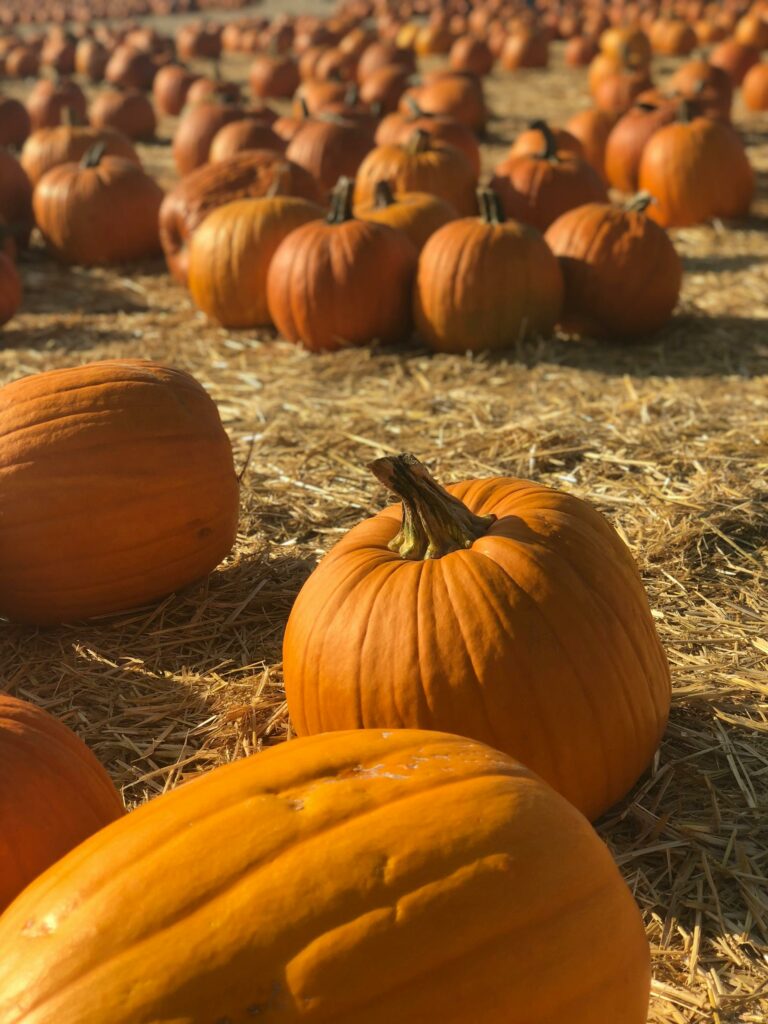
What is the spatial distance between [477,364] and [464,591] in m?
3.55

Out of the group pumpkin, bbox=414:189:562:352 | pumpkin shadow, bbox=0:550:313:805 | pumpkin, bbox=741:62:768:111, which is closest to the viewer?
pumpkin shadow, bbox=0:550:313:805

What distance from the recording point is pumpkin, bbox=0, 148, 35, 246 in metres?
8.92

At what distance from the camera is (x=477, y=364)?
19.2ft

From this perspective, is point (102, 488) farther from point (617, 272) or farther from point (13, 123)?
point (13, 123)

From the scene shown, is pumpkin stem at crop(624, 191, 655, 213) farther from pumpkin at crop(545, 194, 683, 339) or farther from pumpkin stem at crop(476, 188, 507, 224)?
pumpkin stem at crop(476, 188, 507, 224)

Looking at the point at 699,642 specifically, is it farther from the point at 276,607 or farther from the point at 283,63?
the point at 283,63

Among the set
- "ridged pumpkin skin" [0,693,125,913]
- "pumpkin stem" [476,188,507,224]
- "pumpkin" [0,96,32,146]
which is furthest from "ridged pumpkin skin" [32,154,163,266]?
"ridged pumpkin skin" [0,693,125,913]

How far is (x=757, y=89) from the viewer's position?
13.0 meters

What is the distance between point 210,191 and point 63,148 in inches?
115

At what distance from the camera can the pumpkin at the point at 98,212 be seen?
818 centimetres

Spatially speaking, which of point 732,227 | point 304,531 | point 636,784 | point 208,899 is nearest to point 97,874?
point 208,899

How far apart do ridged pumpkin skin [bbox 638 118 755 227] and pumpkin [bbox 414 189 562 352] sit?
3.00 metres

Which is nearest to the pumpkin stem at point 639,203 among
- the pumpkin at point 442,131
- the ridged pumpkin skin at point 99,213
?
the pumpkin at point 442,131

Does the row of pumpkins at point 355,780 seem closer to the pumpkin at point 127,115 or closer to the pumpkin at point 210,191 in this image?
the pumpkin at point 210,191
